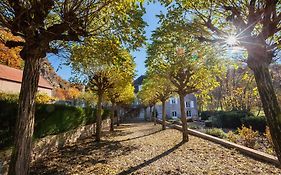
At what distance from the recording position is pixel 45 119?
9.84 metres

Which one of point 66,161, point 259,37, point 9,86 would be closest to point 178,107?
point 9,86

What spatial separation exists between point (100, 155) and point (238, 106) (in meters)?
27.8

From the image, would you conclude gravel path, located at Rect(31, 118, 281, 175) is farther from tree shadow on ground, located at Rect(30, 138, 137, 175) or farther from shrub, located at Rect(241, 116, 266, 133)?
shrub, located at Rect(241, 116, 266, 133)

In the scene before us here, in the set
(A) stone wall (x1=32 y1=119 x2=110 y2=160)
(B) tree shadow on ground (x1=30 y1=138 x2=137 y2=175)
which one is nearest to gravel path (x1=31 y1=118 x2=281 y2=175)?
(B) tree shadow on ground (x1=30 y1=138 x2=137 y2=175)

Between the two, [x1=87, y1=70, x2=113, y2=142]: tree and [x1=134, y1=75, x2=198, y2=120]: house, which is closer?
[x1=87, y1=70, x2=113, y2=142]: tree

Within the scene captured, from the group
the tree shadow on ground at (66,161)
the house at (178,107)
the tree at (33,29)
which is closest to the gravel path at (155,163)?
the tree shadow on ground at (66,161)

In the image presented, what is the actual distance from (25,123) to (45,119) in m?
5.11

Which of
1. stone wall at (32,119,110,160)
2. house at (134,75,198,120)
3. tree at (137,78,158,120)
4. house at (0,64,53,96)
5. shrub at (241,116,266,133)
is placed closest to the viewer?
stone wall at (32,119,110,160)

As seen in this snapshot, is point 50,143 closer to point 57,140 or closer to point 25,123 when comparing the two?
point 57,140

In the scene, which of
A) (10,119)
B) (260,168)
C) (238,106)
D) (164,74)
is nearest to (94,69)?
(164,74)

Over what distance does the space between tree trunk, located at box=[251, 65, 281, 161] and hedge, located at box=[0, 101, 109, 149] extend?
794 cm

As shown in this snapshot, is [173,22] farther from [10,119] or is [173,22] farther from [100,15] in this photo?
[10,119]

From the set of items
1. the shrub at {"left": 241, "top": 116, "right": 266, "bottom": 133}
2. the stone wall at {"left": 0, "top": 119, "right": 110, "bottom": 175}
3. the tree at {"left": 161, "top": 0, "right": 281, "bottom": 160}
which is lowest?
the stone wall at {"left": 0, "top": 119, "right": 110, "bottom": 175}

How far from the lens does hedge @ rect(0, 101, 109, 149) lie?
7.42 m
